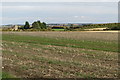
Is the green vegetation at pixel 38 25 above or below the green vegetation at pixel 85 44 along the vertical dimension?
above

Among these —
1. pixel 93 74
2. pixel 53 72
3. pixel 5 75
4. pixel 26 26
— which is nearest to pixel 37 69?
pixel 53 72

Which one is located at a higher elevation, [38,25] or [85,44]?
[38,25]

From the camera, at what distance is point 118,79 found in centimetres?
950

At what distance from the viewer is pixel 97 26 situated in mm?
93312

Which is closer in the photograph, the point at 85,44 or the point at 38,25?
the point at 85,44

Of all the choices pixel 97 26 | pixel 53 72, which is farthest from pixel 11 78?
pixel 97 26

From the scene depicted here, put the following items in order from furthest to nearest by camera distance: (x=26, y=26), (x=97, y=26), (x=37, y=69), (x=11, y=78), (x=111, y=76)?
(x=26, y=26) < (x=97, y=26) < (x=37, y=69) < (x=111, y=76) < (x=11, y=78)

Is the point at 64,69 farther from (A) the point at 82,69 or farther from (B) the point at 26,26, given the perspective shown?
(B) the point at 26,26

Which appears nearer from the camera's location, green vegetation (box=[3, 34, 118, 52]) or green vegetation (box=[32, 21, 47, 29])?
green vegetation (box=[3, 34, 118, 52])

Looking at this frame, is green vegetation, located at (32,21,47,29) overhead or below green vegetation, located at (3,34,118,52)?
overhead

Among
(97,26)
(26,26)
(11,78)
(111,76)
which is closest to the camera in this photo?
(11,78)

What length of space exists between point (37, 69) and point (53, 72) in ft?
3.27

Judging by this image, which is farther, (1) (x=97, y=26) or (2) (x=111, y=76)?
(1) (x=97, y=26)

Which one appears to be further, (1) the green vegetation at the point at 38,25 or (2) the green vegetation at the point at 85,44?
(1) the green vegetation at the point at 38,25
